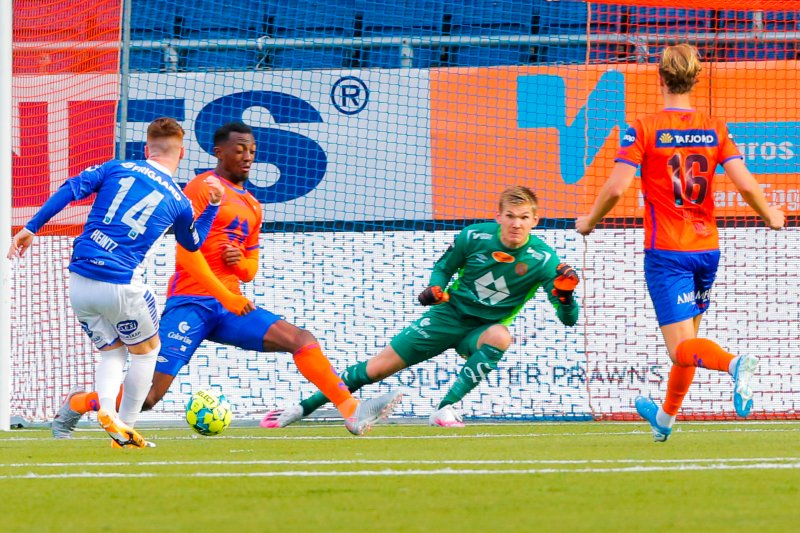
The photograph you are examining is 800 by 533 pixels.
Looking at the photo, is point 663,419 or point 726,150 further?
point 663,419

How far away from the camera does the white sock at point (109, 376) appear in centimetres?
698

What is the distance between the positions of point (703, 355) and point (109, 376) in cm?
297

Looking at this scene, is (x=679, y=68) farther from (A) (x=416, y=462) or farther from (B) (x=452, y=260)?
(B) (x=452, y=260)

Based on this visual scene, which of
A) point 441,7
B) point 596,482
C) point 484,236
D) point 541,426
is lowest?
point 541,426

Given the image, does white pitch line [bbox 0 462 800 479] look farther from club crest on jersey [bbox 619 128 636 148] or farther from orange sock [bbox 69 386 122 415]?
orange sock [bbox 69 386 122 415]

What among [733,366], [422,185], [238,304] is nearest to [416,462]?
[733,366]

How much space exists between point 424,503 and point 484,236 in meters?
4.67

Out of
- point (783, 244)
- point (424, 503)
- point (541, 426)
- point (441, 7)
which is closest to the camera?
point (424, 503)

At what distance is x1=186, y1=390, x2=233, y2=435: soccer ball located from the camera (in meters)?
8.06

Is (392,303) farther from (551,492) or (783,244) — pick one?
(551,492)

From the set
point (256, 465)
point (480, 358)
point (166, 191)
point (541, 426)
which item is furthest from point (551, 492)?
point (541, 426)

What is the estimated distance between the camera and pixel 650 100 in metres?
11.1

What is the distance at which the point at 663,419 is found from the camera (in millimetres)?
6922

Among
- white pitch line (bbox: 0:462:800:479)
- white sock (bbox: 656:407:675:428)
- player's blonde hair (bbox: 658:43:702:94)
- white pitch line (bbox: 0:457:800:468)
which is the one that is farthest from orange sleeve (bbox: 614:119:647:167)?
white pitch line (bbox: 0:462:800:479)
